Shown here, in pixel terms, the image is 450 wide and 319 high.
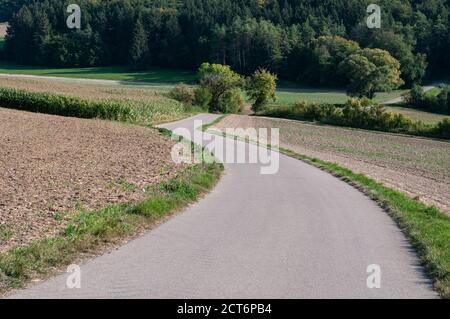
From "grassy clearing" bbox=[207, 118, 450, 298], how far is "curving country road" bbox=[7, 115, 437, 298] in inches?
7.5

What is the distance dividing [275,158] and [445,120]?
1282 inches

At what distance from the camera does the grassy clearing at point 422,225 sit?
883 cm

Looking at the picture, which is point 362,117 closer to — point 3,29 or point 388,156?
point 388,156

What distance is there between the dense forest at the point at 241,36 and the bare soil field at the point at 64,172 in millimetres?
86004

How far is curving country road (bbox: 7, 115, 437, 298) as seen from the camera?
775 centimetres

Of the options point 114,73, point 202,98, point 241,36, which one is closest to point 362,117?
point 202,98

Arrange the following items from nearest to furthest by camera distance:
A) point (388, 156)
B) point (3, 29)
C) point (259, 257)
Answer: point (259, 257)
point (388, 156)
point (3, 29)

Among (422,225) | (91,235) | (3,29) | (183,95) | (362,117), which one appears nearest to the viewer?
(91,235)

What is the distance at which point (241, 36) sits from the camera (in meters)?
125

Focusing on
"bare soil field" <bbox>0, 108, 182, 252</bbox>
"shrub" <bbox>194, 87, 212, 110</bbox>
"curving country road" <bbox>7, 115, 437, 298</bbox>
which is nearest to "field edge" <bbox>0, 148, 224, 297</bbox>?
"curving country road" <bbox>7, 115, 437, 298</bbox>

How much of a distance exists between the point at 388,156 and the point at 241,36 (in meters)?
92.6

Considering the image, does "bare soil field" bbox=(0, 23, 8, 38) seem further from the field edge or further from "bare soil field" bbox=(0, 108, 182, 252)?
the field edge

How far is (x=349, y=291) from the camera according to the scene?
7832 millimetres
